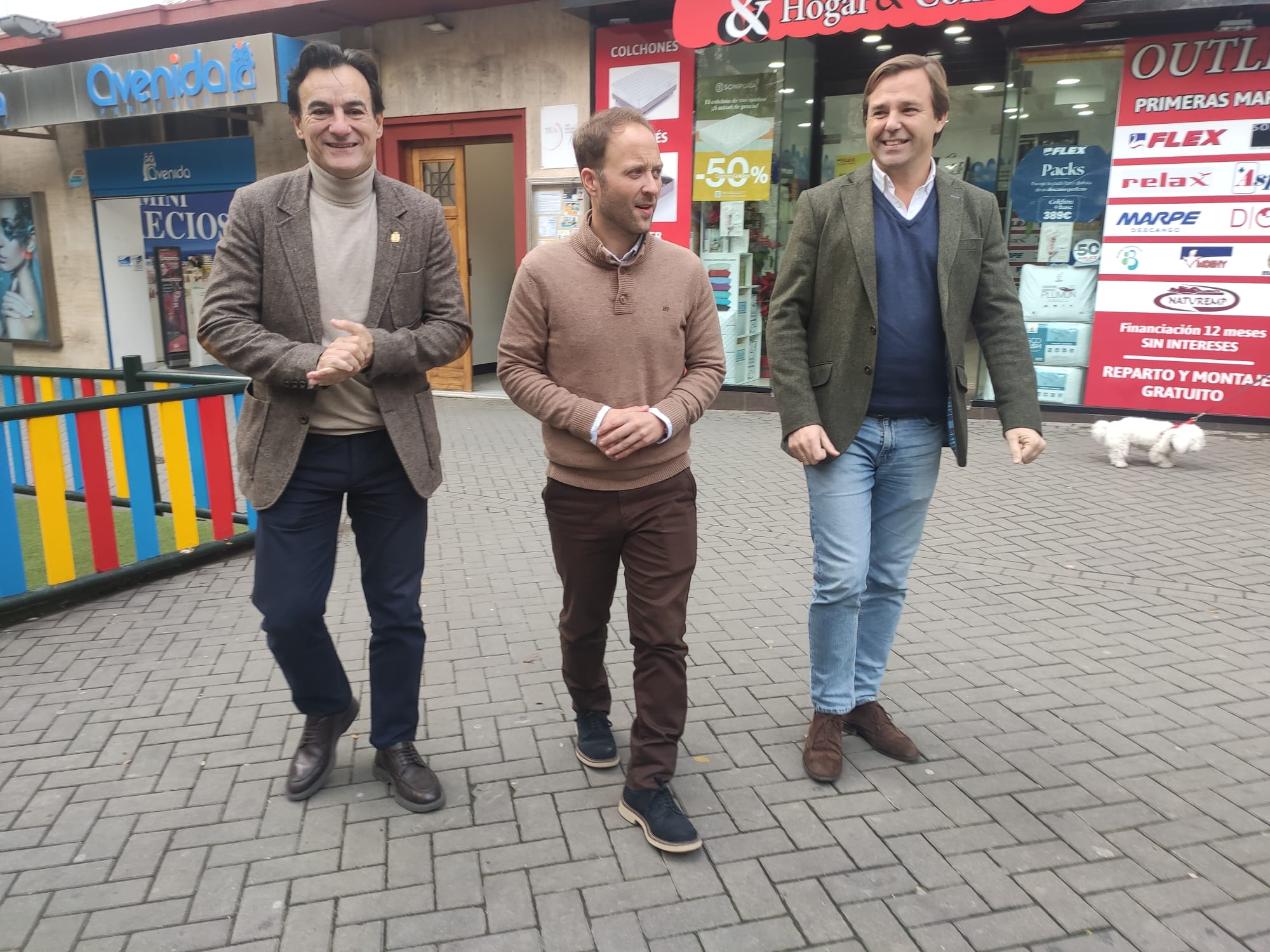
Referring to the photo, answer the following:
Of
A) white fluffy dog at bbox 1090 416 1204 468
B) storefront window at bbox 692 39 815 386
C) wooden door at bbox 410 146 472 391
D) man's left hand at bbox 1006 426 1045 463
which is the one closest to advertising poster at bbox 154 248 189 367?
wooden door at bbox 410 146 472 391

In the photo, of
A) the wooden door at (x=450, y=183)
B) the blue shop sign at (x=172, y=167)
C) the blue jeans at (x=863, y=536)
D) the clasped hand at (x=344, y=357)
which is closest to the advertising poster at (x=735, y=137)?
the wooden door at (x=450, y=183)

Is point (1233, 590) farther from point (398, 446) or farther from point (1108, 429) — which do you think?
point (398, 446)

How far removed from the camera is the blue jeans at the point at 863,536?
299cm

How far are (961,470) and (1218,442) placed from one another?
2583mm

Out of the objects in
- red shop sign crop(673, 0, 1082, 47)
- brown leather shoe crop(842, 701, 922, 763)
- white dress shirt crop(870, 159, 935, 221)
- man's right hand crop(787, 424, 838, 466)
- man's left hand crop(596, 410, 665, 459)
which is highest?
red shop sign crop(673, 0, 1082, 47)

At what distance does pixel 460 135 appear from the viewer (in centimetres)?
1105

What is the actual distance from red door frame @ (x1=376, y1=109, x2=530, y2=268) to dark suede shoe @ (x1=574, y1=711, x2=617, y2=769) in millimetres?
8532

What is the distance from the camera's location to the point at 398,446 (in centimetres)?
272

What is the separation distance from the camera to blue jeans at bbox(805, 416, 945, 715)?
299 centimetres

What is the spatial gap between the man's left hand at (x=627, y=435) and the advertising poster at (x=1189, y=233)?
25.2 ft

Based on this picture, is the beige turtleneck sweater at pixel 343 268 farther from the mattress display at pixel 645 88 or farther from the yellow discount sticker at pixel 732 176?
the mattress display at pixel 645 88

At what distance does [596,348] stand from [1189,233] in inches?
308

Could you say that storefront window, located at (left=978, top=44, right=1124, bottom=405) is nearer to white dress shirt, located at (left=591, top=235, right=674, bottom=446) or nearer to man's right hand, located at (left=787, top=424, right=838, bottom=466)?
man's right hand, located at (left=787, top=424, right=838, bottom=466)

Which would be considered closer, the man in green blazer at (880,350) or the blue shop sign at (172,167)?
the man in green blazer at (880,350)
